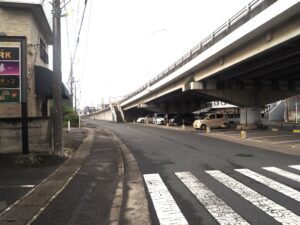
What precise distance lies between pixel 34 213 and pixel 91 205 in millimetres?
1178

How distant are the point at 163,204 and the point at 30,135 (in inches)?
410

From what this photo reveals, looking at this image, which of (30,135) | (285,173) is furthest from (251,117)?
→ (285,173)

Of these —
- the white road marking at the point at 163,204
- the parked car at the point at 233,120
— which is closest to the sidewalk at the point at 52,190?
the white road marking at the point at 163,204

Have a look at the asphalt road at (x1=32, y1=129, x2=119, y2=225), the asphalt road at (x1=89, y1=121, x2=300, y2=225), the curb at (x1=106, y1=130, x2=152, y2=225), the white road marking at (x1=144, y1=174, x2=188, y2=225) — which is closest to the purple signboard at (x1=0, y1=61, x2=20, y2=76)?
the asphalt road at (x1=32, y1=129, x2=119, y2=225)

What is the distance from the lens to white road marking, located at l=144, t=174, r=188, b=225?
7.08 m

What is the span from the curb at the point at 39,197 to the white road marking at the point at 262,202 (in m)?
4.25

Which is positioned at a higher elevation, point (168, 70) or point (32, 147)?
point (168, 70)

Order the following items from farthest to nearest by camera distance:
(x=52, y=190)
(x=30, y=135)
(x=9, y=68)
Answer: (x=30, y=135) → (x=9, y=68) → (x=52, y=190)

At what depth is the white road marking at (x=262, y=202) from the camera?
6.98 meters

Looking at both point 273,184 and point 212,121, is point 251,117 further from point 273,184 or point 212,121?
point 273,184

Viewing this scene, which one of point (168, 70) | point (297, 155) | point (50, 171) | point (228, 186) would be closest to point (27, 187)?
point (50, 171)

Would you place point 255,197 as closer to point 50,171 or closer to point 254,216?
point 254,216

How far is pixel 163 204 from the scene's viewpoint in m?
8.29

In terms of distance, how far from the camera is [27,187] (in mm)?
10500
